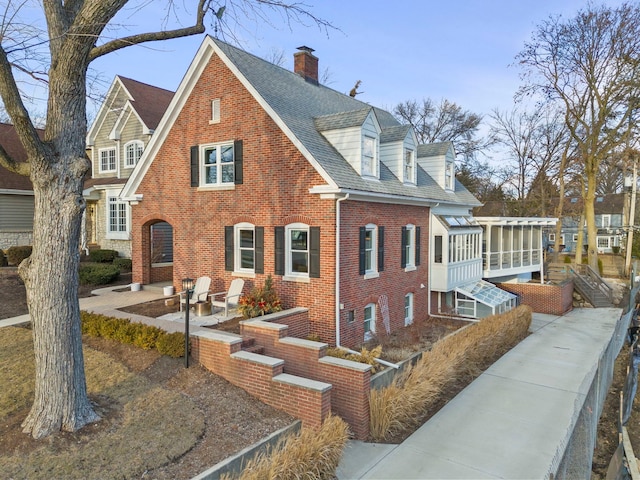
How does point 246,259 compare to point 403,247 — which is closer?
point 246,259

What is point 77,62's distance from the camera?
5.97 metres

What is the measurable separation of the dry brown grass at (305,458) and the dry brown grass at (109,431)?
116cm

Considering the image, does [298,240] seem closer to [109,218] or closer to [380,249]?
[380,249]

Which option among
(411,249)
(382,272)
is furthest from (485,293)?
(382,272)

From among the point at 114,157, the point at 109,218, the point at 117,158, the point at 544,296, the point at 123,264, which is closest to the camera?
the point at 123,264

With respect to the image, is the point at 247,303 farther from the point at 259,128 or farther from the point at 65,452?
the point at 65,452

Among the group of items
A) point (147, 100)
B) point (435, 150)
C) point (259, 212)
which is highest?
point (147, 100)

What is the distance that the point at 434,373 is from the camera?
29.7 ft

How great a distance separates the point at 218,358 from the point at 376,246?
6.20 m

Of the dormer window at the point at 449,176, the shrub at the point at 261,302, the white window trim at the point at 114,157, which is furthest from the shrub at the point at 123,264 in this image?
the dormer window at the point at 449,176

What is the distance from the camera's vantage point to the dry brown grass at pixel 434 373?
312 inches

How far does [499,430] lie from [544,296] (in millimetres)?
13778

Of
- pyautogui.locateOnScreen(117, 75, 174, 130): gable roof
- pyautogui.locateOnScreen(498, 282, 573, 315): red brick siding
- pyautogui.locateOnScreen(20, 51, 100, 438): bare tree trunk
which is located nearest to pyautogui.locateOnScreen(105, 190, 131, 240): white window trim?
pyautogui.locateOnScreen(117, 75, 174, 130): gable roof

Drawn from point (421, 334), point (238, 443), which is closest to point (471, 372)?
point (421, 334)
